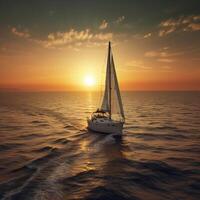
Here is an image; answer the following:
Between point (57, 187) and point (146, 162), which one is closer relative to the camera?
point (57, 187)

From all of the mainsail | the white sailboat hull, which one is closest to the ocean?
the white sailboat hull

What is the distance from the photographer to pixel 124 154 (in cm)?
2820

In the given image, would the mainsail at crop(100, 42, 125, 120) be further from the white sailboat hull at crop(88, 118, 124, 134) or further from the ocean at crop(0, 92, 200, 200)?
the ocean at crop(0, 92, 200, 200)

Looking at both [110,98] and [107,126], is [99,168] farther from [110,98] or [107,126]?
[110,98]

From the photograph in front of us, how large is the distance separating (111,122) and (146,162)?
A: 45.8 feet

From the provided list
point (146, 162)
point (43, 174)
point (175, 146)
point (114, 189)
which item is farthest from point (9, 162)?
point (175, 146)

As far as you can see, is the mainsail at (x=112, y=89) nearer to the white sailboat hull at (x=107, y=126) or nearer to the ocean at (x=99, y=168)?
the white sailboat hull at (x=107, y=126)

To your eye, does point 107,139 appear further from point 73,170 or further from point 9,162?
point 9,162

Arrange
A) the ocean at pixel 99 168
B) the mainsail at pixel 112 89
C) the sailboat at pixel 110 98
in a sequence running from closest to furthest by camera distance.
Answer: the ocean at pixel 99 168, the sailboat at pixel 110 98, the mainsail at pixel 112 89

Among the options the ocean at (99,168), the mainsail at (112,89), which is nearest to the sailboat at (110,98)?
the mainsail at (112,89)

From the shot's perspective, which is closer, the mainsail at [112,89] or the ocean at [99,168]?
the ocean at [99,168]

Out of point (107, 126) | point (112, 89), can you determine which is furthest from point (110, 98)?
point (107, 126)

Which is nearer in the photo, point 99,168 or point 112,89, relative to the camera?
point 99,168

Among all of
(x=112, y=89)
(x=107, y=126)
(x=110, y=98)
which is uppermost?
(x=112, y=89)
